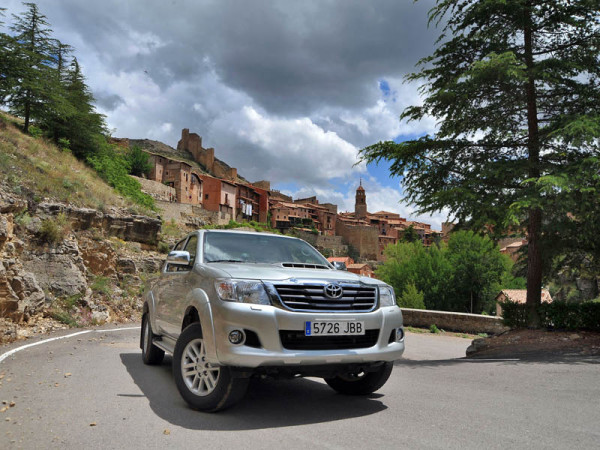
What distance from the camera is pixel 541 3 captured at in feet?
39.0

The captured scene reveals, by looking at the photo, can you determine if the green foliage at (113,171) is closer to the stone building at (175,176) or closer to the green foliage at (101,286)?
the green foliage at (101,286)

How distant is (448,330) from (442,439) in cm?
1623

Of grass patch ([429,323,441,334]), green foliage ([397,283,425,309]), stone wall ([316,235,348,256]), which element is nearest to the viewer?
grass patch ([429,323,441,334])

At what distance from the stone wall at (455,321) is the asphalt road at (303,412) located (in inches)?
441

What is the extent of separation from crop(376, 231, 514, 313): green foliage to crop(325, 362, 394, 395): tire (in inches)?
1165

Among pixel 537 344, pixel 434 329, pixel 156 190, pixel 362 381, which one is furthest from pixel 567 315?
pixel 156 190

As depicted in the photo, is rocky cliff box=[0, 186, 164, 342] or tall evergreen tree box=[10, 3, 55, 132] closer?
rocky cliff box=[0, 186, 164, 342]

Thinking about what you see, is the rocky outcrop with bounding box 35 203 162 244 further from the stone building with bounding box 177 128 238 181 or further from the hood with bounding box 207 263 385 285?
the stone building with bounding box 177 128 238 181

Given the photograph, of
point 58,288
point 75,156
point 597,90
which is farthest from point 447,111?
point 75,156

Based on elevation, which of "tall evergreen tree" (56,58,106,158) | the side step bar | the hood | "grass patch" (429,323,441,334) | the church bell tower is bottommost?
"grass patch" (429,323,441,334)

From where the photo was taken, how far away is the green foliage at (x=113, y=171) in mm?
38812

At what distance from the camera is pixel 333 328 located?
3.99 m

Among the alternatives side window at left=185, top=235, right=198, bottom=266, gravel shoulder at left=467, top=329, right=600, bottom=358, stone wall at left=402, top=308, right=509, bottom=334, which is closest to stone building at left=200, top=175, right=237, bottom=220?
stone wall at left=402, top=308, right=509, bottom=334

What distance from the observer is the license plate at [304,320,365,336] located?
3.90 meters
